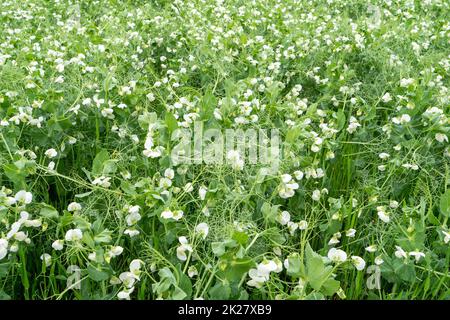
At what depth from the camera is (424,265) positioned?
1.73m

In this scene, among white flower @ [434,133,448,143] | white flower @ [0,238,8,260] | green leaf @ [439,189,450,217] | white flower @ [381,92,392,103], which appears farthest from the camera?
white flower @ [381,92,392,103]

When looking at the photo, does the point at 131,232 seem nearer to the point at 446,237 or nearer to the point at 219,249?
the point at 219,249

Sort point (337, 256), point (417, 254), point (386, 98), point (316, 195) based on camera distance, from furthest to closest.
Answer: point (386, 98)
point (316, 195)
point (417, 254)
point (337, 256)

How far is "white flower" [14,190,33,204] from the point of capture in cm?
161

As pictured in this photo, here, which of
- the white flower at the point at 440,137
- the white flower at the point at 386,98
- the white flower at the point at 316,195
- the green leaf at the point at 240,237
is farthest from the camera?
the white flower at the point at 386,98

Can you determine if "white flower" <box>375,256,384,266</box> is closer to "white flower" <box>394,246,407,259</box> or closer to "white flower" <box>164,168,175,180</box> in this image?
"white flower" <box>394,246,407,259</box>

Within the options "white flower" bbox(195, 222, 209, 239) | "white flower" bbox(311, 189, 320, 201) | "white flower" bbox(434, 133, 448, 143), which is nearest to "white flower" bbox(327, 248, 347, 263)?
"white flower" bbox(195, 222, 209, 239)

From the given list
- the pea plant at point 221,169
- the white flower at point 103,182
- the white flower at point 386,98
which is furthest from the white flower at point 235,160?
the white flower at point 386,98

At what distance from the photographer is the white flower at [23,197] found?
161 centimetres

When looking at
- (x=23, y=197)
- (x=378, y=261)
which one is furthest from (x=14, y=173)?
(x=378, y=261)

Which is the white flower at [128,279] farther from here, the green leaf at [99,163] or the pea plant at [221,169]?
the green leaf at [99,163]

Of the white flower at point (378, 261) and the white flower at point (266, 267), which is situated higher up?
the white flower at point (266, 267)

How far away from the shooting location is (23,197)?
5.32 ft

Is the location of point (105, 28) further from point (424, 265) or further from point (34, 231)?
point (424, 265)
